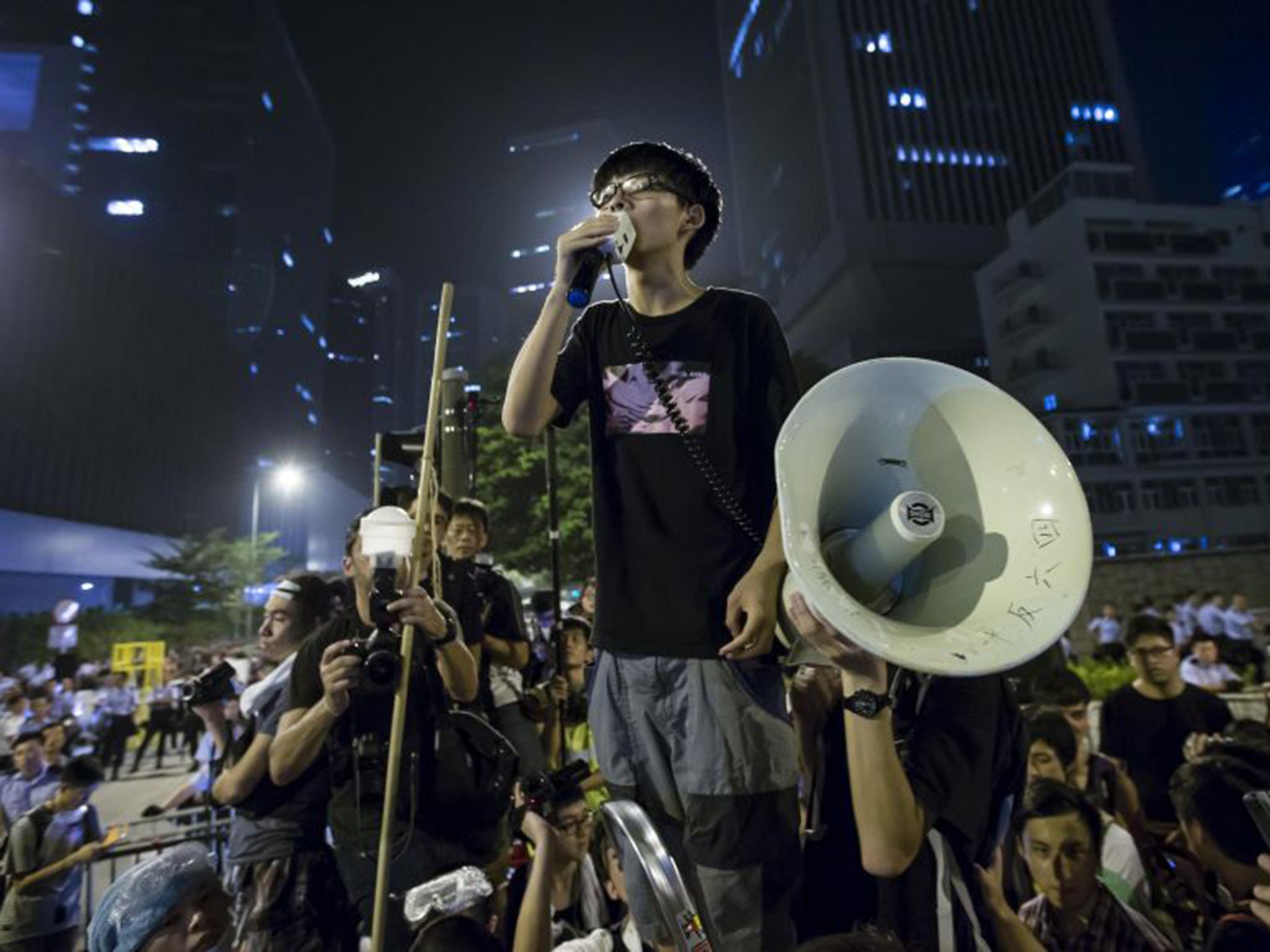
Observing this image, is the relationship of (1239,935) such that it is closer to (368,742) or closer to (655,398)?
(655,398)

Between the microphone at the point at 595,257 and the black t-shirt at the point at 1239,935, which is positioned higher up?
the microphone at the point at 595,257

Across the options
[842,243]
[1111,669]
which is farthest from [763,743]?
[842,243]

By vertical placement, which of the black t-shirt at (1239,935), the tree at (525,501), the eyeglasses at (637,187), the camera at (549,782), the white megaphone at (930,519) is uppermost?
the tree at (525,501)

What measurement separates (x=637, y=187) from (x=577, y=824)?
307 cm

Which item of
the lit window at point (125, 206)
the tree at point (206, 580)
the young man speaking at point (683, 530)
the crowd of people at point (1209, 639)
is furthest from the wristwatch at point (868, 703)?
the lit window at point (125, 206)

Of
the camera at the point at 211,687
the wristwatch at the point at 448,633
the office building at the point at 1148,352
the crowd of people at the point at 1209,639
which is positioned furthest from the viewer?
the office building at the point at 1148,352

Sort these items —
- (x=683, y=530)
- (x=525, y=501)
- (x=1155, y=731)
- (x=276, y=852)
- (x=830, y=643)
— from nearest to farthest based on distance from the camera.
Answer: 1. (x=830, y=643)
2. (x=683, y=530)
3. (x=276, y=852)
4. (x=1155, y=731)
5. (x=525, y=501)

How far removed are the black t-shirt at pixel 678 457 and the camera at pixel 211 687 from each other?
3398mm

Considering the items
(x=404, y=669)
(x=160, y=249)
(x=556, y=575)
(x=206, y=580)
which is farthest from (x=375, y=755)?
(x=160, y=249)

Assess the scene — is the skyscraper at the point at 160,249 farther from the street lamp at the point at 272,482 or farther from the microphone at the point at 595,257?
the microphone at the point at 595,257

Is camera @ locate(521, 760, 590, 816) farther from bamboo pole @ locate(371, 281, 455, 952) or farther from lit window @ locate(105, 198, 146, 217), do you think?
lit window @ locate(105, 198, 146, 217)

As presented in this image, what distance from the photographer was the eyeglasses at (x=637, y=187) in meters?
1.81

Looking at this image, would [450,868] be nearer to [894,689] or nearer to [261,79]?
[894,689]

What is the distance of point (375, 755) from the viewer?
2629 mm
